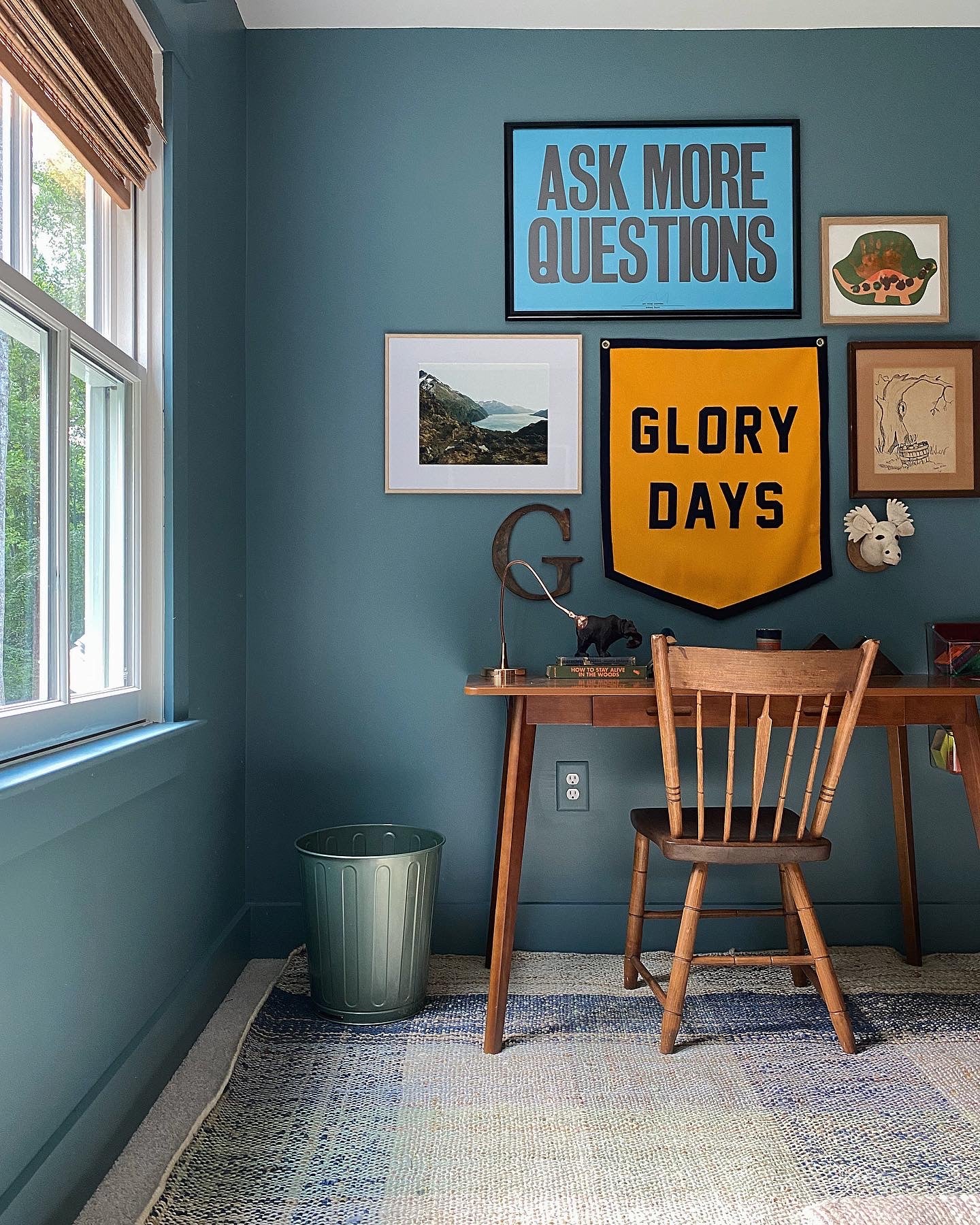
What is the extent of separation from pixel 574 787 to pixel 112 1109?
138 cm

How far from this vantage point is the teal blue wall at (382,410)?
106 inches

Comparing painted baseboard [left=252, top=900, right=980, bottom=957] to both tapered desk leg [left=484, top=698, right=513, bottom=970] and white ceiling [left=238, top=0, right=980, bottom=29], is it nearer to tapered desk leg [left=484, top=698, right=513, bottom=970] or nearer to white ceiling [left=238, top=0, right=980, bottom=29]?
tapered desk leg [left=484, top=698, right=513, bottom=970]

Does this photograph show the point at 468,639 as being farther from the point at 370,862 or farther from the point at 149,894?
the point at 149,894

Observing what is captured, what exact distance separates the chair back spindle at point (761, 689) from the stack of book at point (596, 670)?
0.74ft

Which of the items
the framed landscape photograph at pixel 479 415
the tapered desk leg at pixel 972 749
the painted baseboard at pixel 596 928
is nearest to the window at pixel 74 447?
the framed landscape photograph at pixel 479 415

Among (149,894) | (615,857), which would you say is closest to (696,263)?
(615,857)

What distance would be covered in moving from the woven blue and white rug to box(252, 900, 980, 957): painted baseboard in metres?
0.23

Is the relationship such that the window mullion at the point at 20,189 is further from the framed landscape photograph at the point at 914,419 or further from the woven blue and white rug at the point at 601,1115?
the framed landscape photograph at the point at 914,419

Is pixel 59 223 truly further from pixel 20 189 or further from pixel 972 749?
pixel 972 749

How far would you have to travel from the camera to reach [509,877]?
2113mm

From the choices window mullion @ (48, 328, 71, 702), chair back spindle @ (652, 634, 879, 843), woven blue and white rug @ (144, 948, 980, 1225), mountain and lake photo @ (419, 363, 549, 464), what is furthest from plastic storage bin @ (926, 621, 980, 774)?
window mullion @ (48, 328, 71, 702)

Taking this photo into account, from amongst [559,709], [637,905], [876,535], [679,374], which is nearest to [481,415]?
[679,374]

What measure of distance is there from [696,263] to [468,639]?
1186 mm

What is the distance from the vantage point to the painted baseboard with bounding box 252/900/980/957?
2674 mm
